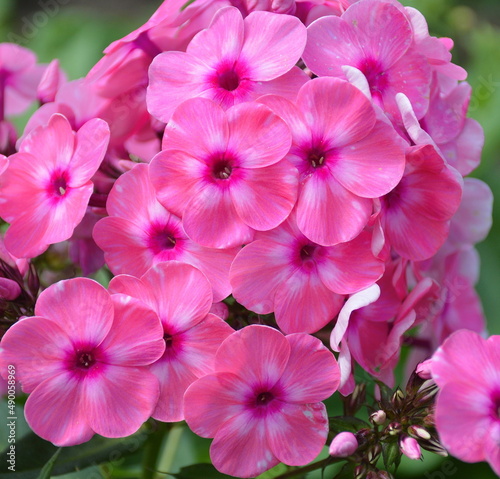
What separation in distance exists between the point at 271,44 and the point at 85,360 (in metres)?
0.36

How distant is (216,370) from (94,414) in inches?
4.6

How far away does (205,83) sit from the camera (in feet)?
2.40

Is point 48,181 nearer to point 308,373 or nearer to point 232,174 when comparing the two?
point 232,174

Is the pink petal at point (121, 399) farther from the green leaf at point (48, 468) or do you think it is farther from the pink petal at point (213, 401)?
the green leaf at point (48, 468)

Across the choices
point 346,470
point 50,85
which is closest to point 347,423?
point 346,470

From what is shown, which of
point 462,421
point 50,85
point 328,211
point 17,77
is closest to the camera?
point 462,421

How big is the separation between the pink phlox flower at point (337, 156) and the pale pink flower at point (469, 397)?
0.47 ft

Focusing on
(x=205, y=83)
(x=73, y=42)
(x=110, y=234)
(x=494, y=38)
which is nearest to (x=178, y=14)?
(x=205, y=83)

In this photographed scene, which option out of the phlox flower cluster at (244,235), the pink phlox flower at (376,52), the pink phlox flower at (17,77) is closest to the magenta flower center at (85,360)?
the phlox flower cluster at (244,235)

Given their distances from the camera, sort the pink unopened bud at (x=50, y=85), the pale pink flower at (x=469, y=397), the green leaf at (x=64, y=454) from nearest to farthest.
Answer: the pale pink flower at (x=469, y=397)
the green leaf at (x=64, y=454)
the pink unopened bud at (x=50, y=85)

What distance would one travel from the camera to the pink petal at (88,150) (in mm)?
721

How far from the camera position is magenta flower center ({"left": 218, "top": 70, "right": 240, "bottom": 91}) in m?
0.74

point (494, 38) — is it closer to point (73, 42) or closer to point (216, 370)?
point (73, 42)

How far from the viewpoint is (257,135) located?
26.3 inches
